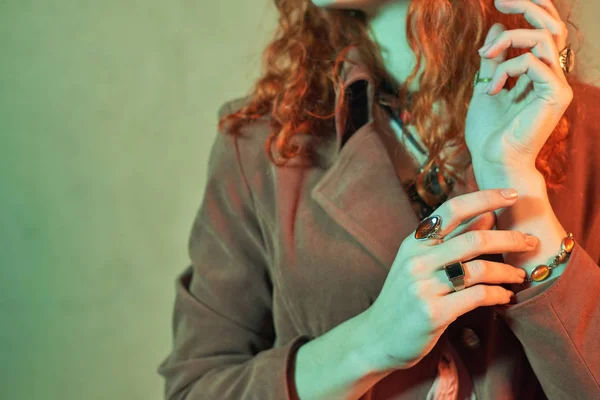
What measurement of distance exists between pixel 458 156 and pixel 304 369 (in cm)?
39

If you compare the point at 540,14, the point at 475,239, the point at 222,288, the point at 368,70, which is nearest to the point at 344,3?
the point at 368,70

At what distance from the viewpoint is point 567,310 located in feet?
2.20

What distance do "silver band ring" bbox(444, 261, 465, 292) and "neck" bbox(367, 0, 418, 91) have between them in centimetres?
36

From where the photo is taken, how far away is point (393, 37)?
91 cm

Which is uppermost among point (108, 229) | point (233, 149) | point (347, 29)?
point (347, 29)

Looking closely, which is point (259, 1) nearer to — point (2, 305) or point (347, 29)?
point (347, 29)

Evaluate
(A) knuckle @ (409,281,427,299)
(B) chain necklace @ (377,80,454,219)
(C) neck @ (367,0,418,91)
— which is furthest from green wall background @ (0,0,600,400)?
(A) knuckle @ (409,281,427,299)

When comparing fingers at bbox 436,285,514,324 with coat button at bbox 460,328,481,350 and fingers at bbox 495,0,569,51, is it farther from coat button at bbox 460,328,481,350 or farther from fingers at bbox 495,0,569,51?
fingers at bbox 495,0,569,51

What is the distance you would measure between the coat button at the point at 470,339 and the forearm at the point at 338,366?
119 mm

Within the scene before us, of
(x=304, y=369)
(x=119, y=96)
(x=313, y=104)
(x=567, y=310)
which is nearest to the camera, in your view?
(x=567, y=310)

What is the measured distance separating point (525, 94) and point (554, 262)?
0.70 feet

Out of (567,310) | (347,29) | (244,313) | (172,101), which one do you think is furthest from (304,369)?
(172,101)

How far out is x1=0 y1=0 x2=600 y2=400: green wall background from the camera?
1166 millimetres

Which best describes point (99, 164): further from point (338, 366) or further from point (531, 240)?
point (531, 240)
